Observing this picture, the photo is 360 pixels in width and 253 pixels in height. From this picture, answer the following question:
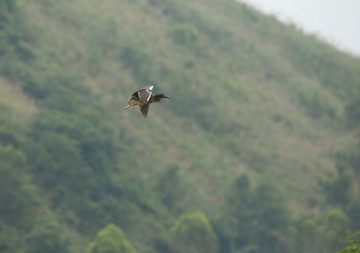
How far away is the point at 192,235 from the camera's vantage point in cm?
4338

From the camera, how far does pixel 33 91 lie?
160 ft

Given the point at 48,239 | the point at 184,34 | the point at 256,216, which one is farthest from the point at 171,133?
the point at 48,239

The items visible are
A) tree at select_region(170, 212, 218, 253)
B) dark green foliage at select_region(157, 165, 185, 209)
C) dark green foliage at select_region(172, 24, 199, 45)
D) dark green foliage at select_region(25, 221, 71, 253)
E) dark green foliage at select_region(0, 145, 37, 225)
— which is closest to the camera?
dark green foliage at select_region(25, 221, 71, 253)

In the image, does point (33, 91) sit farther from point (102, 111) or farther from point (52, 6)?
point (52, 6)

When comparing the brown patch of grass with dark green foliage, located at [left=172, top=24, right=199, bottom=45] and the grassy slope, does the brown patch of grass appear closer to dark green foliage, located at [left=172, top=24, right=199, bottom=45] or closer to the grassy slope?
the grassy slope

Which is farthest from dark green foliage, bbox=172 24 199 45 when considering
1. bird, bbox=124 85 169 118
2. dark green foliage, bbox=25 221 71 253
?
bird, bbox=124 85 169 118

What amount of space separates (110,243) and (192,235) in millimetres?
6396

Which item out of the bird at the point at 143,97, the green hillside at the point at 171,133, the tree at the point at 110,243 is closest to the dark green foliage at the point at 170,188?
the green hillside at the point at 171,133

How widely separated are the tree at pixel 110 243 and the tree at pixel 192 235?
356 centimetres

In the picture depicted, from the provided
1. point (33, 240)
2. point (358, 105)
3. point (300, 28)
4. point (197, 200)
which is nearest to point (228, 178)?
point (197, 200)

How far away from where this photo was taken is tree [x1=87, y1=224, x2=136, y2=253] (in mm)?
38531

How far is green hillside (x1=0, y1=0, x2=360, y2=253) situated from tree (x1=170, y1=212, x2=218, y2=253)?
83 mm

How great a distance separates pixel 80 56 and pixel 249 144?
1421 centimetres

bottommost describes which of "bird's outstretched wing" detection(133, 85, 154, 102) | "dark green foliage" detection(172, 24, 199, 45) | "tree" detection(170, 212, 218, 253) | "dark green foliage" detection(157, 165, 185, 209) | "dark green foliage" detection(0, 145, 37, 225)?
"bird's outstretched wing" detection(133, 85, 154, 102)
